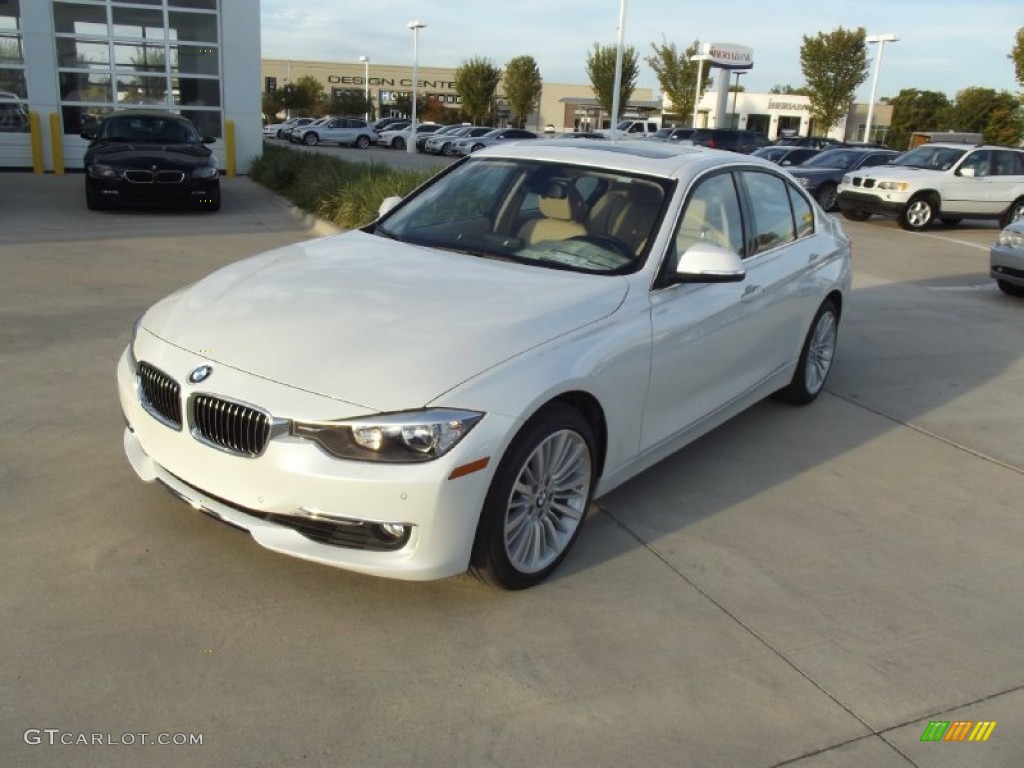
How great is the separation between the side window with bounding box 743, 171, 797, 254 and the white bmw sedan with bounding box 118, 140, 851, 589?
0.03 meters

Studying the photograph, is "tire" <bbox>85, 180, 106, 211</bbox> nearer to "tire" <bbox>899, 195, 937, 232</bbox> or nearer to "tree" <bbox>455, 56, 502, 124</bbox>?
"tire" <bbox>899, 195, 937, 232</bbox>

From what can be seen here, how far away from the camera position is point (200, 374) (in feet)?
10.8

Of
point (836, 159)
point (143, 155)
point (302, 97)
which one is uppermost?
point (302, 97)

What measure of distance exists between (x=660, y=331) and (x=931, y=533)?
171 cm

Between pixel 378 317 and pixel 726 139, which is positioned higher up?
pixel 726 139

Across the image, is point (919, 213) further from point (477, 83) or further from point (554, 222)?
point (477, 83)

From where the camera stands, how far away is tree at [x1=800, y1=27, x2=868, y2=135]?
164 feet

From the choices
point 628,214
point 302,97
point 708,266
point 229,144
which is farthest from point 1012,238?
point 302,97

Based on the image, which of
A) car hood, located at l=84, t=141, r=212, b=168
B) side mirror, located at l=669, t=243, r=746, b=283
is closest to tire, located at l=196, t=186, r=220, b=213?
car hood, located at l=84, t=141, r=212, b=168

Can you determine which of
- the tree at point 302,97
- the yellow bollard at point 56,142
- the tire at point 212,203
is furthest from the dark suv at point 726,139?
the tree at point 302,97

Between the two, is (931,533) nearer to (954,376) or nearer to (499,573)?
(499,573)

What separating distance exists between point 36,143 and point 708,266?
63.3ft

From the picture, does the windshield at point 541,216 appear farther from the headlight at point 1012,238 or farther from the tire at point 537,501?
the headlight at point 1012,238

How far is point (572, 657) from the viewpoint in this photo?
127 inches
